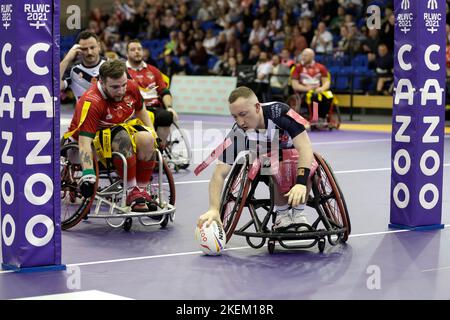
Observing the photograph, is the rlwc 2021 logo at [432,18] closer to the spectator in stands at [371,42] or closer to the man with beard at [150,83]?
the man with beard at [150,83]

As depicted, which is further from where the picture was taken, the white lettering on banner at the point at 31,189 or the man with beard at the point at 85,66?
the man with beard at the point at 85,66

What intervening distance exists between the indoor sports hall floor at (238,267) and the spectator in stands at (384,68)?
34.5ft

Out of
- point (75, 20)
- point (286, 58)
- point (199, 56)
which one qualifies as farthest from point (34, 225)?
point (199, 56)

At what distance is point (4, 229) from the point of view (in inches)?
223

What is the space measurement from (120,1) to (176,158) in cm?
1666

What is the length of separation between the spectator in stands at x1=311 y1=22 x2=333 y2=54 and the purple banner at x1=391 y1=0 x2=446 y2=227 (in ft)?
42.6

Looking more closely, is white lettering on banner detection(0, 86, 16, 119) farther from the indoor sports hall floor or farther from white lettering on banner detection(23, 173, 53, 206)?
the indoor sports hall floor

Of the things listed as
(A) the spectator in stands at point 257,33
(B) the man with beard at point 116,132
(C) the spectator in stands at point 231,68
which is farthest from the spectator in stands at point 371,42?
(B) the man with beard at point 116,132

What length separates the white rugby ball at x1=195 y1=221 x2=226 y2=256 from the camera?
6.04 metres

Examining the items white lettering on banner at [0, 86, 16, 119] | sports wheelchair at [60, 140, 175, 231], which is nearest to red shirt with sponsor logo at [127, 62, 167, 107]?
sports wheelchair at [60, 140, 175, 231]

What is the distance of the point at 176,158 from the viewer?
434 inches

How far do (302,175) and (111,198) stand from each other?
214cm

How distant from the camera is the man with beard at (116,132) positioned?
7.15 meters

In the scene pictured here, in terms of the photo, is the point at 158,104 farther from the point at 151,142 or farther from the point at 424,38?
the point at 424,38
